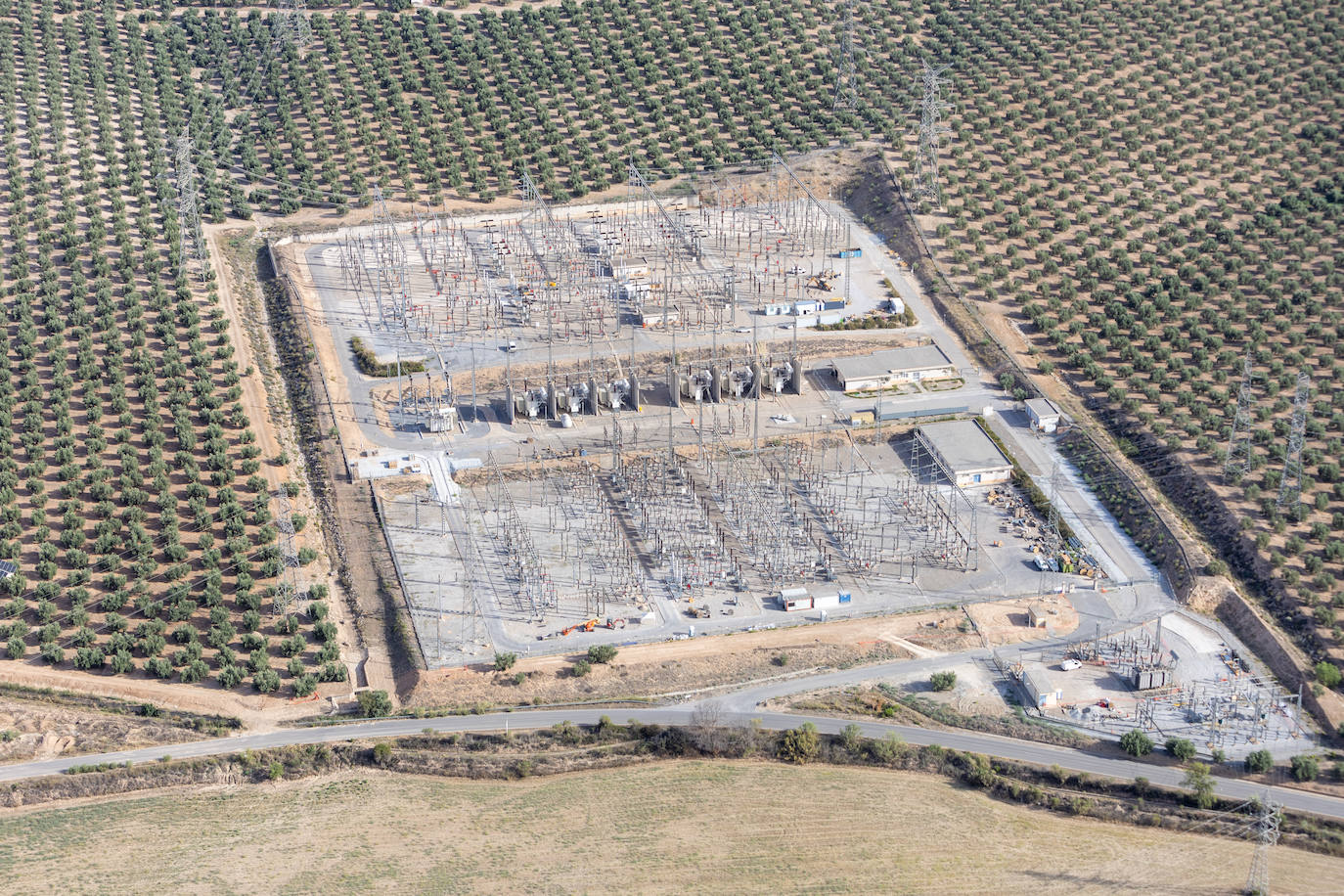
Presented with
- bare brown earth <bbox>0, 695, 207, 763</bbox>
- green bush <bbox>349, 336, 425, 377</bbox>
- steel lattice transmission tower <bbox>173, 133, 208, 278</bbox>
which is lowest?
bare brown earth <bbox>0, 695, 207, 763</bbox>

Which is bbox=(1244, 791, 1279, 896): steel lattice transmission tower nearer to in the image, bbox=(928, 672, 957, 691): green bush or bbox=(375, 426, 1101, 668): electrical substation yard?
bbox=(928, 672, 957, 691): green bush

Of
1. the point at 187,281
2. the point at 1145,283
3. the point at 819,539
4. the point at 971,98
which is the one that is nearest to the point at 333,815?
the point at 819,539

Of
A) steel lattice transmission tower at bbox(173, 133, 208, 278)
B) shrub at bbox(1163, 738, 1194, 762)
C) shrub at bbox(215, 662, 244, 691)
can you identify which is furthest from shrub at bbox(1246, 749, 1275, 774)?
steel lattice transmission tower at bbox(173, 133, 208, 278)

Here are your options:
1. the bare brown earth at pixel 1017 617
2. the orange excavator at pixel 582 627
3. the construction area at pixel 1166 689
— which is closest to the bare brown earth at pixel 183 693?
the orange excavator at pixel 582 627

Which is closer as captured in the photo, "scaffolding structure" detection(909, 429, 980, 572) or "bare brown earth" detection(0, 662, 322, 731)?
"bare brown earth" detection(0, 662, 322, 731)

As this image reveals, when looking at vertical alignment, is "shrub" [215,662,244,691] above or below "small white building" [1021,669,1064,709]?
above

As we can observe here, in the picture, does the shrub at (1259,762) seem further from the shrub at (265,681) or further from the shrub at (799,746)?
the shrub at (265,681)
